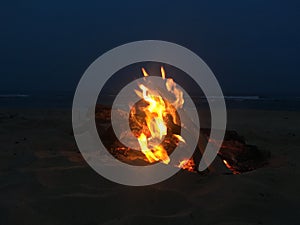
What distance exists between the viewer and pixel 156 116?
4.51m

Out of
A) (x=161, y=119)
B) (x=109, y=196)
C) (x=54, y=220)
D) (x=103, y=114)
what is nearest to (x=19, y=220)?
(x=54, y=220)

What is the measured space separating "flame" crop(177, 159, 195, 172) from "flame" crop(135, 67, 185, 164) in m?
0.28

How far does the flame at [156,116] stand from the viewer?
4334 millimetres

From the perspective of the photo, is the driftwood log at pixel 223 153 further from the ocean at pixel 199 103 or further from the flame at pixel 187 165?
the ocean at pixel 199 103

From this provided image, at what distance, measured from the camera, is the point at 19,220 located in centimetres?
260

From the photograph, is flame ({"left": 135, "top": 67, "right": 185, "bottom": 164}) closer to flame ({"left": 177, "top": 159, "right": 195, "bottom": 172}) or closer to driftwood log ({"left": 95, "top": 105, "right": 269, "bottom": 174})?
driftwood log ({"left": 95, "top": 105, "right": 269, "bottom": 174})

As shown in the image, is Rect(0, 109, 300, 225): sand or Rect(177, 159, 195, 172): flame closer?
Rect(0, 109, 300, 225): sand

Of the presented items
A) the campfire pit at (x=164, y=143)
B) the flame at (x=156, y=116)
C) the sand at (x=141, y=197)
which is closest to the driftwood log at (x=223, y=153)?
the campfire pit at (x=164, y=143)

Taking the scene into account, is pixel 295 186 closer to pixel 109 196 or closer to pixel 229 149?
pixel 229 149

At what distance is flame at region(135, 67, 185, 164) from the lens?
14.2ft

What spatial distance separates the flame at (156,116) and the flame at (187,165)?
0.28m

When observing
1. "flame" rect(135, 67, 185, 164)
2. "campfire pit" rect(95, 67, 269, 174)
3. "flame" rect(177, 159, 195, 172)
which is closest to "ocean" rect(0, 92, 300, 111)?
"campfire pit" rect(95, 67, 269, 174)

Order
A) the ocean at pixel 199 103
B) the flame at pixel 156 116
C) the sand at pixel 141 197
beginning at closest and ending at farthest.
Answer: the sand at pixel 141 197 → the flame at pixel 156 116 → the ocean at pixel 199 103

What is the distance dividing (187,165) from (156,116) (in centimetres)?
93
